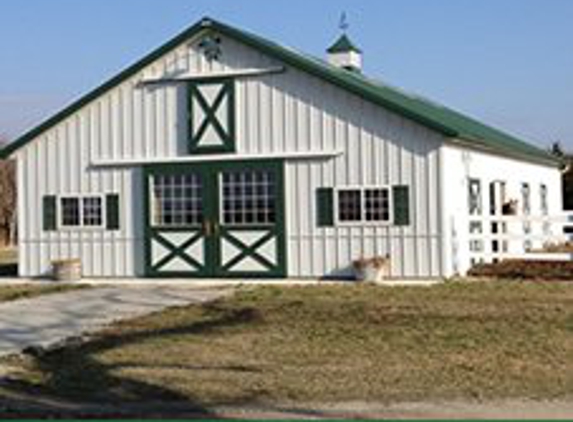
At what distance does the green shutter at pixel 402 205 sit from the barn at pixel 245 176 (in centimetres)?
3

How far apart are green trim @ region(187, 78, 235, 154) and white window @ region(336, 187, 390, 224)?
110 inches

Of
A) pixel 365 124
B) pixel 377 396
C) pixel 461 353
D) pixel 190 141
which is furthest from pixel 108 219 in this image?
pixel 377 396

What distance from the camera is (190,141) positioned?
22219 mm

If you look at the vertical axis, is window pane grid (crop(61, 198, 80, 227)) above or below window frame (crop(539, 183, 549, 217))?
below

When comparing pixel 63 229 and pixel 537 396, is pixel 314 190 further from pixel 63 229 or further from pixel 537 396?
pixel 537 396

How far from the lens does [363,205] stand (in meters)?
20.7

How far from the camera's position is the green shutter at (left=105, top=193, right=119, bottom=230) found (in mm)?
22719

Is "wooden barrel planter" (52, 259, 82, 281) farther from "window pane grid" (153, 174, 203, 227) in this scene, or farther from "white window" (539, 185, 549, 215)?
"white window" (539, 185, 549, 215)

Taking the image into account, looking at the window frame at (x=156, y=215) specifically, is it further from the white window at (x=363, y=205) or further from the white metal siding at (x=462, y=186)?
the white metal siding at (x=462, y=186)

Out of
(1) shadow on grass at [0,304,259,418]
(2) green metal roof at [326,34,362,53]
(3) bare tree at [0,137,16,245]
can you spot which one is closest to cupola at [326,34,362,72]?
(2) green metal roof at [326,34,362,53]

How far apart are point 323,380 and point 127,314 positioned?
656 cm

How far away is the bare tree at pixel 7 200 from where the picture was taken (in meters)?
47.9

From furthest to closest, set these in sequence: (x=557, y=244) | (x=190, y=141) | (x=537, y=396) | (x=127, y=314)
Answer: (x=557, y=244) < (x=190, y=141) < (x=127, y=314) < (x=537, y=396)

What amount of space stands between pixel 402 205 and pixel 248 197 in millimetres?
3503
